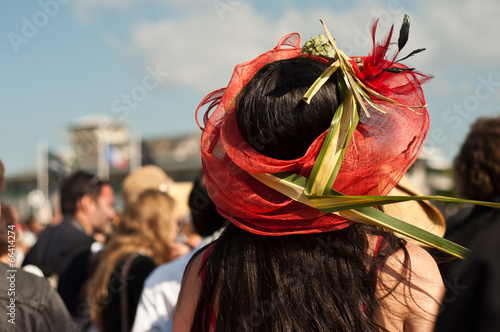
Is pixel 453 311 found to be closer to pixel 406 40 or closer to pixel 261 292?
pixel 261 292

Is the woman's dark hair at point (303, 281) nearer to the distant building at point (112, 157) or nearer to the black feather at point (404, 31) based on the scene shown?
the black feather at point (404, 31)

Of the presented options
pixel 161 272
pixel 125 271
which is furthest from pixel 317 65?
pixel 125 271

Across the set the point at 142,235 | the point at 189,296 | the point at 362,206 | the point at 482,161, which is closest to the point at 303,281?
the point at 362,206

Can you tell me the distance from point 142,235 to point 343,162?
209 centimetres

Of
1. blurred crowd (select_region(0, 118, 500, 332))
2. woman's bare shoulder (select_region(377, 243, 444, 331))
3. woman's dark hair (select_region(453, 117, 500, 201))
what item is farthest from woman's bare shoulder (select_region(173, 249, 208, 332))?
woman's dark hair (select_region(453, 117, 500, 201))

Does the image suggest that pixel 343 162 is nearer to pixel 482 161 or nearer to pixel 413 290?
pixel 413 290

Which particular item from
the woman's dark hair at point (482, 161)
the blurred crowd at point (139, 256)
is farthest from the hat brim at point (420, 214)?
the woman's dark hair at point (482, 161)

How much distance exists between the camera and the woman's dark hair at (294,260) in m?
1.14

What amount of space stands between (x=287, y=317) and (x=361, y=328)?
0.17m

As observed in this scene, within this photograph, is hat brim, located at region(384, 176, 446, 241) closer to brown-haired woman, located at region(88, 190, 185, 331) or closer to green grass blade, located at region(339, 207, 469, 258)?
green grass blade, located at region(339, 207, 469, 258)

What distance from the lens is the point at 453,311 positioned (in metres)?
0.57

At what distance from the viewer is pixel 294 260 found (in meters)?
1.18

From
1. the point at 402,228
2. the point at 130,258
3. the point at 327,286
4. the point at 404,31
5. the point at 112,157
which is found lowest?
Result: the point at 112,157

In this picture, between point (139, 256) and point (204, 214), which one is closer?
point (204, 214)
